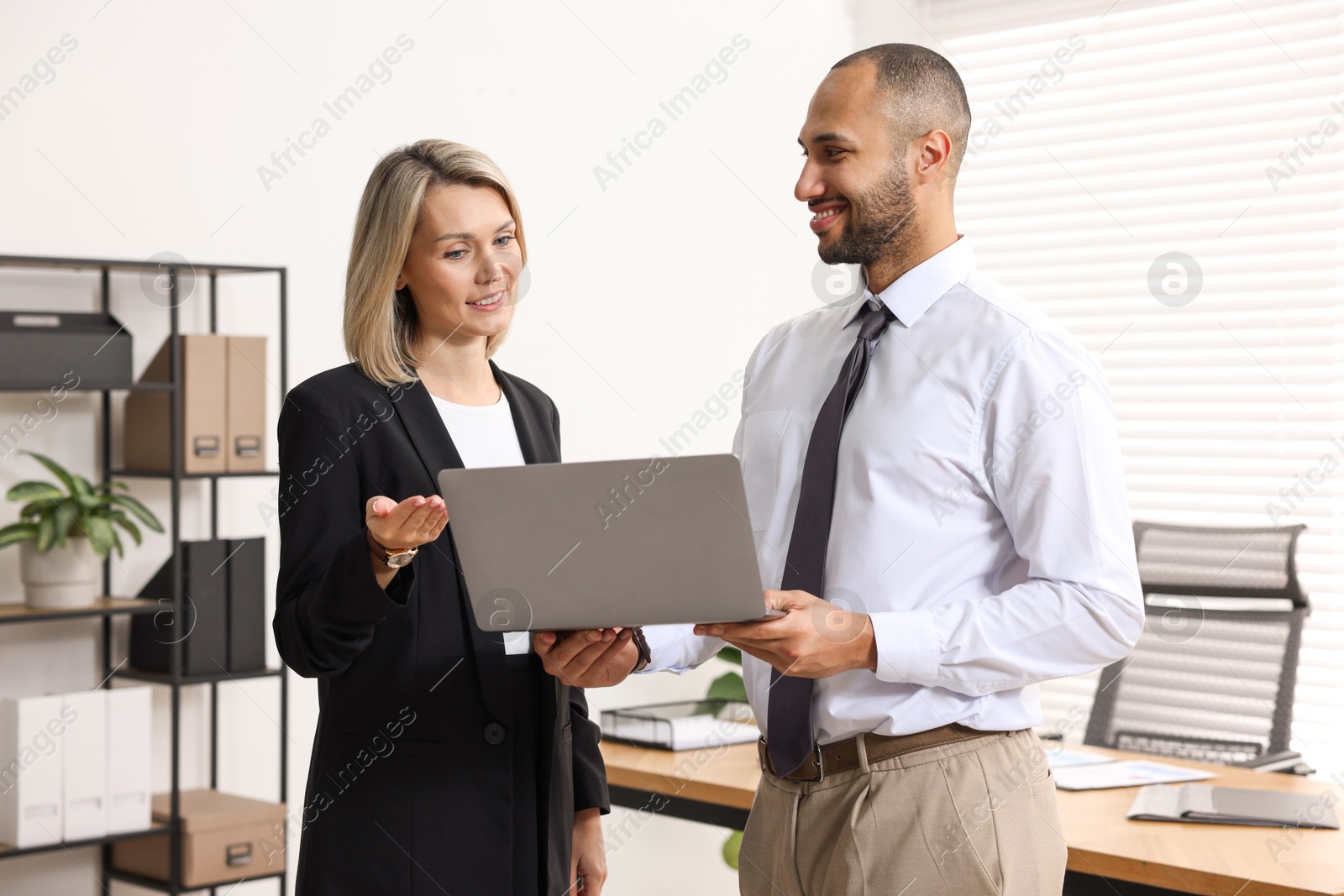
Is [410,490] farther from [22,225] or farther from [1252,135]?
[1252,135]

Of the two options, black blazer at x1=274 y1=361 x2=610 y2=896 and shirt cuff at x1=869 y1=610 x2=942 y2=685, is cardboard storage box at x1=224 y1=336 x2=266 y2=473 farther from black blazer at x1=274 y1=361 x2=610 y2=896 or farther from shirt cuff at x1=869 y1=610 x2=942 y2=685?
shirt cuff at x1=869 y1=610 x2=942 y2=685

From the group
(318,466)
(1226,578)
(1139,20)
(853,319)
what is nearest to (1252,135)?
(1139,20)

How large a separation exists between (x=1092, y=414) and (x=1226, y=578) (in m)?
1.83

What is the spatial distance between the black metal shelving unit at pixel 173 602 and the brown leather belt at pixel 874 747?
1850 millimetres

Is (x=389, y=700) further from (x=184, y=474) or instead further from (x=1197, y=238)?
(x=1197, y=238)

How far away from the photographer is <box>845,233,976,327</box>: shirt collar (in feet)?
5.57

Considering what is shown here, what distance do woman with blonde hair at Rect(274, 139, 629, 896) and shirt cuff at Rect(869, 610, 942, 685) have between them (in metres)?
0.33

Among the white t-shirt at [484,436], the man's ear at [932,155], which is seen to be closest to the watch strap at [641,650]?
the white t-shirt at [484,436]

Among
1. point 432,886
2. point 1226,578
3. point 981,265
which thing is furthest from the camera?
point 981,265

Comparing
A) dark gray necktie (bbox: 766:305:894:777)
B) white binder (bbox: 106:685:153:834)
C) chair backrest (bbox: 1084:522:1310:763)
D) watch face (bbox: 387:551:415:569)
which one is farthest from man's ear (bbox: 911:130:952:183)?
white binder (bbox: 106:685:153:834)

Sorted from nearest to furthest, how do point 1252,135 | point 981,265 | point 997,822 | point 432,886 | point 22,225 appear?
point 997,822, point 432,886, point 22,225, point 1252,135, point 981,265

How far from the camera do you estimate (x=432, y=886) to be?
62.6 inches

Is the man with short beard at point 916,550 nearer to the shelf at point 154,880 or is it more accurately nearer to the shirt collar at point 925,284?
the shirt collar at point 925,284

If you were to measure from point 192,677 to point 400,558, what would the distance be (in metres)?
1.72
